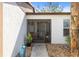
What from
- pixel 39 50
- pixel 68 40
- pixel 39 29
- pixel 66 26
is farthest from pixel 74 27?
pixel 39 50

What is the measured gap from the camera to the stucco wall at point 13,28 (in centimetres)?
303

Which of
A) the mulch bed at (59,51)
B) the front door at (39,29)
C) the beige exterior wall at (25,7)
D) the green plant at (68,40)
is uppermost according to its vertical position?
the beige exterior wall at (25,7)

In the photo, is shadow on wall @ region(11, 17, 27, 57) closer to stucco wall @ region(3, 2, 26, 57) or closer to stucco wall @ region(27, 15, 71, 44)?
stucco wall @ region(3, 2, 26, 57)

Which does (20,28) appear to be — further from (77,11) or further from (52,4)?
(77,11)

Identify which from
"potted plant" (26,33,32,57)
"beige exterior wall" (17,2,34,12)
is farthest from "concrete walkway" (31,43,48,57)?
"beige exterior wall" (17,2,34,12)

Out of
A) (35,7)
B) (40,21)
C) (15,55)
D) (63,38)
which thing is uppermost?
(35,7)

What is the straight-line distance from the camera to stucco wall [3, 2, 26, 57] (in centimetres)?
303

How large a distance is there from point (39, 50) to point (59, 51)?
0.35m

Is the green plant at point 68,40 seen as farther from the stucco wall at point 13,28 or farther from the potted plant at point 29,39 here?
the stucco wall at point 13,28

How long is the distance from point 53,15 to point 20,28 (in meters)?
0.63

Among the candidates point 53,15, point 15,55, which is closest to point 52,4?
point 53,15

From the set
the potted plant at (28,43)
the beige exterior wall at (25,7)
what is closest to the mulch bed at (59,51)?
the potted plant at (28,43)

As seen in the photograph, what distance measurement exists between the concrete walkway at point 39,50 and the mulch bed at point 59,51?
0.25 ft

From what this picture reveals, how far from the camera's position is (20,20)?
3193 mm
